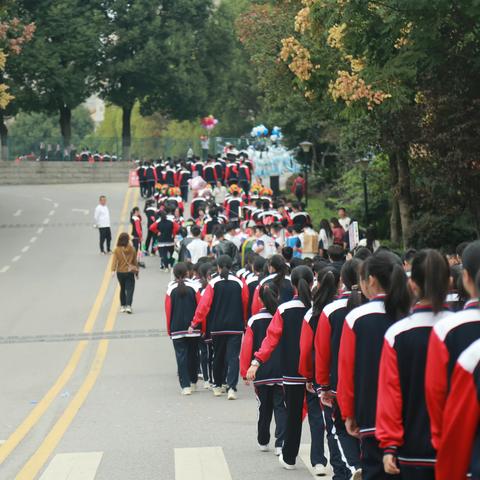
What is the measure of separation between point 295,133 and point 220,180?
598cm

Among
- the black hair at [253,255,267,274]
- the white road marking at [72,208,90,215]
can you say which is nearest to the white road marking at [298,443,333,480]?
the black hair at [253,255,267,274]

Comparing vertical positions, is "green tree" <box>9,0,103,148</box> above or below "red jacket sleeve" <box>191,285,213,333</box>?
above

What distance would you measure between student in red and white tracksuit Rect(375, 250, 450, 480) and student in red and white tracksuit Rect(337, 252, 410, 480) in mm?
759

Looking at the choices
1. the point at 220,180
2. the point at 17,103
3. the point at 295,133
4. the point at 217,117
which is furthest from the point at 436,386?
the point at 217,117

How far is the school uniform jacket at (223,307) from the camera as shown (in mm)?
15852

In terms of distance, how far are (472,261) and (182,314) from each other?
1038cm

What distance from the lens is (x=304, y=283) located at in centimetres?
1121

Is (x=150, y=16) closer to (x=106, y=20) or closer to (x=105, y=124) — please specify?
(x=106, y=20)

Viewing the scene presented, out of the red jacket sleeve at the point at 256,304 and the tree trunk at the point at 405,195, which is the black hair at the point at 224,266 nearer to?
the red jacket sleeve at the point at 256,304

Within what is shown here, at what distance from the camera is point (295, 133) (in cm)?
5247

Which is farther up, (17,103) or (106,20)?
(106,20)

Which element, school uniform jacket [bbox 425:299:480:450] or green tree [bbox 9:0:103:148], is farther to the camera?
green tree [bbox 9:0:103:148]

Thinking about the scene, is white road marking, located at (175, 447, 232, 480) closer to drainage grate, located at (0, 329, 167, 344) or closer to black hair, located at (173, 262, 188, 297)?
black hair, located at (173, 262, 188, 297)

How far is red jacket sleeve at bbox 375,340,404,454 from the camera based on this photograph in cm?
696
